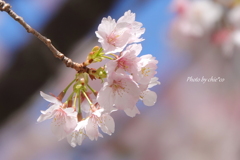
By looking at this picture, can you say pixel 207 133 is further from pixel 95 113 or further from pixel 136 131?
pixel 95 113

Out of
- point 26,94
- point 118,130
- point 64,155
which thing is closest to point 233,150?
point 118,130

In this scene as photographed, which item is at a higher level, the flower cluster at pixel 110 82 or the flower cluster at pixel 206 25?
the flower cluster at pixel 110 82

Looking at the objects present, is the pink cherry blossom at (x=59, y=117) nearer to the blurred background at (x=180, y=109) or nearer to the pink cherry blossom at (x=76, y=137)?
the pink cherry blossom at (x=76, y=137)

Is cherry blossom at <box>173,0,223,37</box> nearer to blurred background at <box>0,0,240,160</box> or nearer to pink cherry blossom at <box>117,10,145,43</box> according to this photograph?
blurred background at <box>0,0,240,160</box>

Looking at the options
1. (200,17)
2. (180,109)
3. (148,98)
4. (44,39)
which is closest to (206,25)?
(200,17)

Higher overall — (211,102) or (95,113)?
(95,113)

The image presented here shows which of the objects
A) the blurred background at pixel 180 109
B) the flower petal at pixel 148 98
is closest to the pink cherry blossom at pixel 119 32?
the flower petal at pixel 148 98
